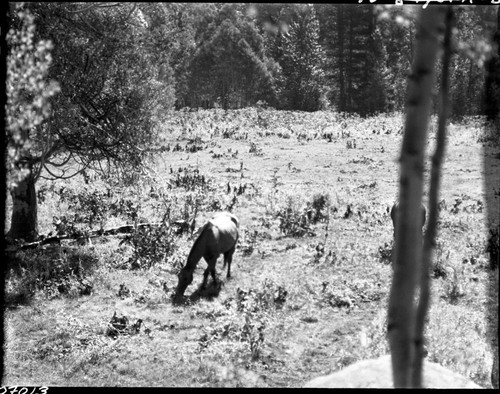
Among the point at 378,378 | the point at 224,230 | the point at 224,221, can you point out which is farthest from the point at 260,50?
the point at 378,378

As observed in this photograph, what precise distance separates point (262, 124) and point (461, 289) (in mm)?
25976

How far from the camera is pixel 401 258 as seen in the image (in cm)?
262

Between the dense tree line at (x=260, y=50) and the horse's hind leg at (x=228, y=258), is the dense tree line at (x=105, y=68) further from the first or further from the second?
the horse's hind leg at (x=228, y=258)

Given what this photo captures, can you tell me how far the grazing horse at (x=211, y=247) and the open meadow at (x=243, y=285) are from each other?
42 cm

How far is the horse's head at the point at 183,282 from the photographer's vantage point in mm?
10880

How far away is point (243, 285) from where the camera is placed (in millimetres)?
11781

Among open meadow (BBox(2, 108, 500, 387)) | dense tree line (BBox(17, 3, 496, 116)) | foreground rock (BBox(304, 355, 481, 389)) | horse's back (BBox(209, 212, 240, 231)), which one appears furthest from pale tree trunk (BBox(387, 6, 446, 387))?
horse's back (BBox(209, 212, 240, 231))

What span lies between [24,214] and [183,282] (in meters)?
5.22

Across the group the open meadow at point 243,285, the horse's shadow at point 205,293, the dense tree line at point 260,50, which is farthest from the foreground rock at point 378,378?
the horse's shadow at point 205,293

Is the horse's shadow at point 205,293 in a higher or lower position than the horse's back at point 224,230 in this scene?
lower

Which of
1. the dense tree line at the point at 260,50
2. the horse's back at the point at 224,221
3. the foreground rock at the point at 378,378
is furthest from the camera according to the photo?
the horse's back at the point at 224,221

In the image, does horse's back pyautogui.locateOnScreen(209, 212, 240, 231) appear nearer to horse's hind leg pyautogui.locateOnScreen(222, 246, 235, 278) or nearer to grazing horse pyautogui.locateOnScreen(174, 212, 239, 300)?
grazing horse pyautogui.locateOnScreen(174, 212, 239, 300)

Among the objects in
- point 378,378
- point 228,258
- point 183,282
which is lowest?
point 183,282

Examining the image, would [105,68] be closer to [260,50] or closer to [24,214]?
[24,214]
